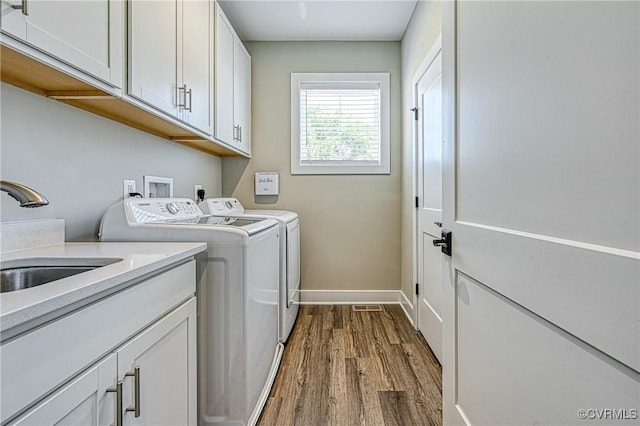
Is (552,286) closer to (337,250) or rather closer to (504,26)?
(504,26)

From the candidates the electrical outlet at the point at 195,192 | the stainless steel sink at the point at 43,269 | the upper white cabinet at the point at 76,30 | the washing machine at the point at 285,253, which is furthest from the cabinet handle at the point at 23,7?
the electrical outlet at the point at 195,192

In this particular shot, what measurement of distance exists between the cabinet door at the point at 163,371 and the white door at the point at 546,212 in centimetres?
93

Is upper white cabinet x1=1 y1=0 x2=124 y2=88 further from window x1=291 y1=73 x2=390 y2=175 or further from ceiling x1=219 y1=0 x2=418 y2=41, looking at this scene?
window x1=291 y1=73 x2=390 y2=175

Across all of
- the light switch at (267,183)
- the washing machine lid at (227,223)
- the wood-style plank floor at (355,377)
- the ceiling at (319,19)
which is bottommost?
the wood-style plank floor at (355,377)

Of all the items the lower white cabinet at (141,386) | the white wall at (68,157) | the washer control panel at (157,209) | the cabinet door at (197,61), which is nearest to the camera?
the lower white cabinet at (141,386)

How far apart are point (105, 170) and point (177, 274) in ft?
2.57

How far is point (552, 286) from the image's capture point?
0.70 metres

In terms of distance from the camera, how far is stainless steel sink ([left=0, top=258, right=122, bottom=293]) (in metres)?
0.94

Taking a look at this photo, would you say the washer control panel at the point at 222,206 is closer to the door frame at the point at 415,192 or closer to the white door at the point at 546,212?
the door frame at the point at 415,192

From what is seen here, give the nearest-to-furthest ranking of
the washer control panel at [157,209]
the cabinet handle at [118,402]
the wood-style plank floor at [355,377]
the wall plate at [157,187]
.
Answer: the cabinet handle at [118,402]
the washer control panel at [157,209]
the wood-style plank floor at [355,377]
the wall plate at [157,187]

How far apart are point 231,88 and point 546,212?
7.72 ft

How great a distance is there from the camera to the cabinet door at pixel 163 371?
2.82ft

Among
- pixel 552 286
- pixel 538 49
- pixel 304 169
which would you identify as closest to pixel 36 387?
pixel 552 286

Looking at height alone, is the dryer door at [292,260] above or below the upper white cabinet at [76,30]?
below
